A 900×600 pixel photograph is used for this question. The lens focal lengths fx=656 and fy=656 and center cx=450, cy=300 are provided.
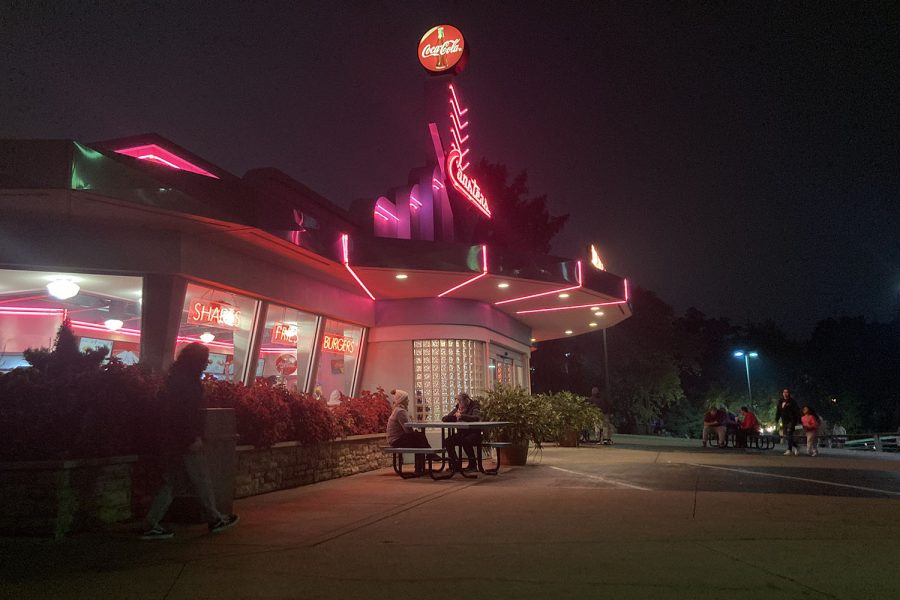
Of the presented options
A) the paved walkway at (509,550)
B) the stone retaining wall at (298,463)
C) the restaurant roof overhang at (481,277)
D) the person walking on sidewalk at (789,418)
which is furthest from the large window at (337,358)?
the person walking on sidewalk at (789,418)

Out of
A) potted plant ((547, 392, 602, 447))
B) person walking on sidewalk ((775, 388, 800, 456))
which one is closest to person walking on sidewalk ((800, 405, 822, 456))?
person walking on sidewalk ((775, 388, 800, 456))

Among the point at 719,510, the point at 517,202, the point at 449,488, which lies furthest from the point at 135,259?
the point at 517,202

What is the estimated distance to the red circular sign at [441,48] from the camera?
24.2 meters

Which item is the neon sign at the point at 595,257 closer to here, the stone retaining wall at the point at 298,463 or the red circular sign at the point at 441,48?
the red circular sign at the point at 441,48

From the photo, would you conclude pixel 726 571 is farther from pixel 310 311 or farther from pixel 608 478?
pixel 310 311

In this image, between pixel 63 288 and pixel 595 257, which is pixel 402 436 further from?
pixel 595 257

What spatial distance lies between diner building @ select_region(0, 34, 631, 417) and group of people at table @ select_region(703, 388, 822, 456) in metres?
5.05

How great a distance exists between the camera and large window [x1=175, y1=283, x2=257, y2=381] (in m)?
12.3

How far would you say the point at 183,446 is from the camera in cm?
628

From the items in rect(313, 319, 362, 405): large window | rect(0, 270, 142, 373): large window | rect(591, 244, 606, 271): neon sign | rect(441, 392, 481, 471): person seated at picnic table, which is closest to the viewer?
rect(0, 270, 142, 373): large window

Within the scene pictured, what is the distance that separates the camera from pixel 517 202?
48.2 m

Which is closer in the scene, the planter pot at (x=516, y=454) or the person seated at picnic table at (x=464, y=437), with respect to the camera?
the person seated at picnic table at (x=464, y=437)

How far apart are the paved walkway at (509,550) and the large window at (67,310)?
15.9ft

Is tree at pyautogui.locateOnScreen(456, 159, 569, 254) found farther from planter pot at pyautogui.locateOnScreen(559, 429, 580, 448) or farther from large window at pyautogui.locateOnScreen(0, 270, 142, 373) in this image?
large window at pyautogui.locateOnScreen(0, 270, 142, 373)
